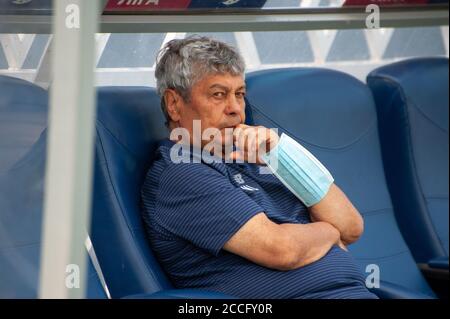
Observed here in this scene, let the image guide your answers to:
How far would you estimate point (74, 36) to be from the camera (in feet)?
5.50

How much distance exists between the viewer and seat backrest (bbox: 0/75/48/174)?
2.20m

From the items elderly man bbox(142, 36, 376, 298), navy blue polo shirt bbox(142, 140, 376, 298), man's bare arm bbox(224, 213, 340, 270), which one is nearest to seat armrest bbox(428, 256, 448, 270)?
elderly man bbox(142, 36, 376, 298)

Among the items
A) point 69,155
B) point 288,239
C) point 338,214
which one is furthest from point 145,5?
point 69,155

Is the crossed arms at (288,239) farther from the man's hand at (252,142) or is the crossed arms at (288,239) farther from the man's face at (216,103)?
the man's face at (216,103)

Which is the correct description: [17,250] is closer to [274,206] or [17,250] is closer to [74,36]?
[74,36]

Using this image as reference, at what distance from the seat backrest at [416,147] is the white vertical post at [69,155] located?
2.36 m

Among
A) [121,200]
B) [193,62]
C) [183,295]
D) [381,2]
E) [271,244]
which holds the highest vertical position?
[381,2]

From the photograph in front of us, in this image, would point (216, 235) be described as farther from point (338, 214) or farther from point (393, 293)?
point (393, 293)

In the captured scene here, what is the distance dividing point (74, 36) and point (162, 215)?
4.03 feet

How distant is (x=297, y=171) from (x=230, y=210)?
0.34m

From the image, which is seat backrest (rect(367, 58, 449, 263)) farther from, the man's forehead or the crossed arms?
the man's forehead

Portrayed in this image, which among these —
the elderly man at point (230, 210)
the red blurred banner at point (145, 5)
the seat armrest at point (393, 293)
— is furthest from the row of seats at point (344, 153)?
the red blurred banner at point (145, 5)

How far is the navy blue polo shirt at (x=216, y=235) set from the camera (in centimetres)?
271

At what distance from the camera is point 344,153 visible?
3.70 m
